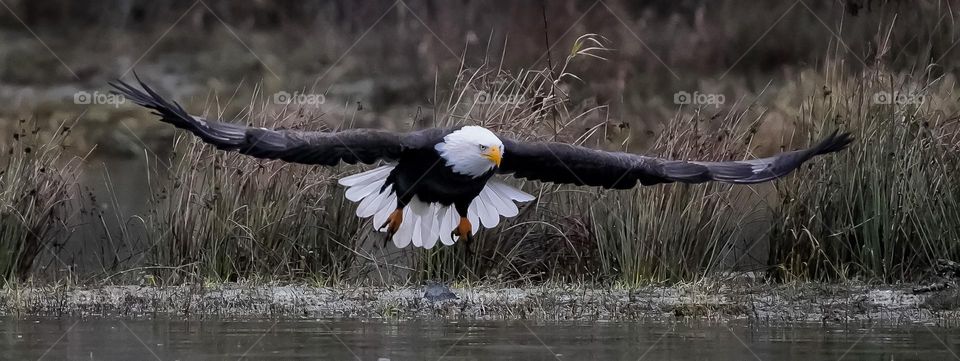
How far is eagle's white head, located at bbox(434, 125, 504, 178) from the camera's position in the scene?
12047 millimetres

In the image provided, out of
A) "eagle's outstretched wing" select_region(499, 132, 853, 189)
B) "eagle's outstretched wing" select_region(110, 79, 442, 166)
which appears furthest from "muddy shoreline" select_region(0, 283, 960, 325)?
"eagle's outstretched wing" select_region(110, 79, 442, 166)

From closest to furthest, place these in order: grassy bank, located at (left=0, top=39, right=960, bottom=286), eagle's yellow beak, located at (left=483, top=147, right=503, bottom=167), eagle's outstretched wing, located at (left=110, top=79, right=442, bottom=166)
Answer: eagle's outstretched wing, located at (left=110, top=79, right=442, bottom=166), eagle's yellow beak, located at (left=483, top=147, right=503, bottom=167), grassy bank, located at (left=0, top=39, right=960, bottom=286)

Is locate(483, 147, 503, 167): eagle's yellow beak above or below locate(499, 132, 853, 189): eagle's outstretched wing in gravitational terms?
above

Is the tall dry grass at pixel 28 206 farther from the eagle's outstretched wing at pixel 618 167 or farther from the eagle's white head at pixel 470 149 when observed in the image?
the eagle's outstretched wing at pixel 618 167

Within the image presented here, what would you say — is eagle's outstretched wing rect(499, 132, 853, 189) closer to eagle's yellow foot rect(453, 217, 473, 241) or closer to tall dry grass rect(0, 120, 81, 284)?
eagle's yellow foot rect(453, 217, 473, 241)

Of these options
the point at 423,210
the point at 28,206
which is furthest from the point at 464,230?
the point at 28,206

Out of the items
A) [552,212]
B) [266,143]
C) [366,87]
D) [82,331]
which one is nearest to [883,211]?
[552,212]

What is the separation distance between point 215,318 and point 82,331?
3.96 feet

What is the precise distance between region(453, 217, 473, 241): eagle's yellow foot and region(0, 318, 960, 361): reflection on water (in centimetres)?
158

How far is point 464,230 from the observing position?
1302cm

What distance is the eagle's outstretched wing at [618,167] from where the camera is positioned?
11445 mm

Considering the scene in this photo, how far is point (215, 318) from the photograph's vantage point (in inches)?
461

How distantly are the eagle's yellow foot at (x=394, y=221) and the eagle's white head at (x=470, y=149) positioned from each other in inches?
34.0

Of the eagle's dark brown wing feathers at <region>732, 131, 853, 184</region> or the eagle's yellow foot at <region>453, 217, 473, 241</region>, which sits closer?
the eagle's dark brown wing feathers at <region>732, 131, 853, 184</region>
